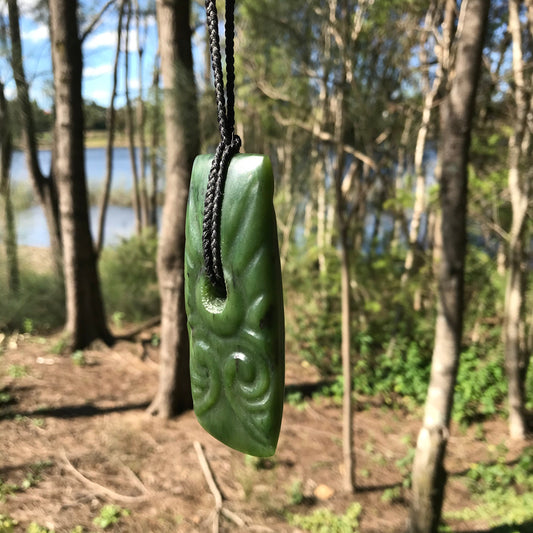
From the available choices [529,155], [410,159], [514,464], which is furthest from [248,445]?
[410,159]

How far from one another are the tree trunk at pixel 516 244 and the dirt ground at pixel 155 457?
1.47 feet

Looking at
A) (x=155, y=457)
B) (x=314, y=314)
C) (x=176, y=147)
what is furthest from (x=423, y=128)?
(x=155, y=457)

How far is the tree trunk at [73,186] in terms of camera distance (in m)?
5.68

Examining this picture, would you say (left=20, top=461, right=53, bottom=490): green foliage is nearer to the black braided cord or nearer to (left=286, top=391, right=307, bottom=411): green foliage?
(left=286, top=391, right=307, bottom=411): green foliage

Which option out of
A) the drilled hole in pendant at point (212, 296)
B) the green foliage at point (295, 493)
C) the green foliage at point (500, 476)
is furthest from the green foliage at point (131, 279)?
the drilled hole in pendant at point (212, 296)

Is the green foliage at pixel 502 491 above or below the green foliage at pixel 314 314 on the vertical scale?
below

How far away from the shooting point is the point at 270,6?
538 centimetres

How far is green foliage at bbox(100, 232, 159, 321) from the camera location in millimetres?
8375

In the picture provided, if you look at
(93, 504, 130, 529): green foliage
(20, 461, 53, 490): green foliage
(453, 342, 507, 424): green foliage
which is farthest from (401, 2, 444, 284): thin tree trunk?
(20, 461, 53, 490): green foliage

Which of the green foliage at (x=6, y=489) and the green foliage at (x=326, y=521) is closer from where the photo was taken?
the green foliage at (x=6, y=489)

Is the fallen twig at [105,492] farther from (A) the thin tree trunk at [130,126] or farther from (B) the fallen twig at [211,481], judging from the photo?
(A) the thin tree trunk at [130,126]

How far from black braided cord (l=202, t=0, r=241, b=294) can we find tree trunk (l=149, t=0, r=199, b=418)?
3.51 metres

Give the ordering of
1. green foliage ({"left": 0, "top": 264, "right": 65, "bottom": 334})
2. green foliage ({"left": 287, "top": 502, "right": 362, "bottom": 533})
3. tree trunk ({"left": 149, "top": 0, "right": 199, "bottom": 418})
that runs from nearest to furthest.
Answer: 1. green foliage ({"left": 287, "top": 502, "right": 362, "bottom": 533})
2. tree trunk ({"left": 149, "top": 0, "right": 199, "bottom": 418})
3. green foliage ({"left": 0, "top": 264, "right": 65, "bottom": 334})

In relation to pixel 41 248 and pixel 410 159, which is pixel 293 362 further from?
pixel 410 159
